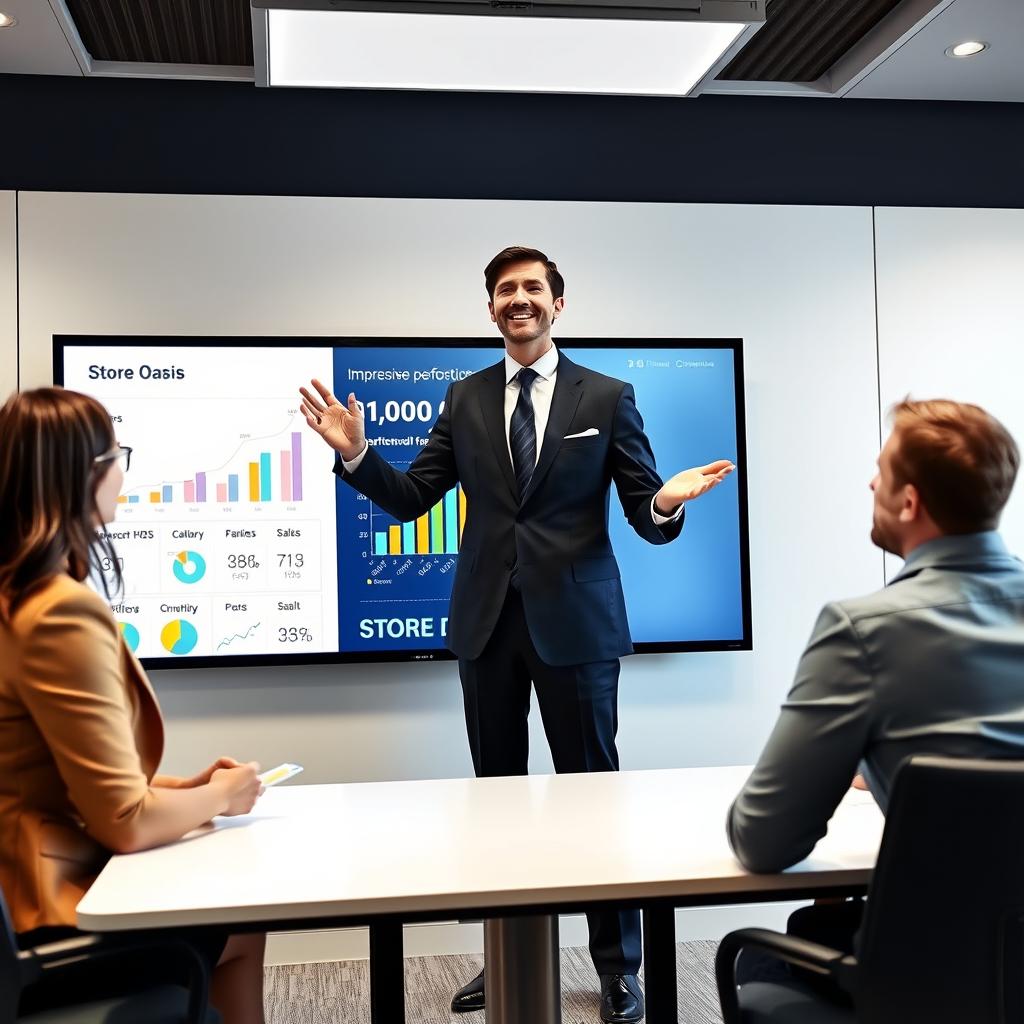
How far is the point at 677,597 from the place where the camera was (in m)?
3.93

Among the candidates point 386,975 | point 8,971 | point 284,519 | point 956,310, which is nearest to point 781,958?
point 386,975

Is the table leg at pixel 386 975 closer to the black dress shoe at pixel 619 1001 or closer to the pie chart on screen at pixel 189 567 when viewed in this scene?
the black dress shoe at pixel 619 1001

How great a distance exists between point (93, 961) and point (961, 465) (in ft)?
4.62

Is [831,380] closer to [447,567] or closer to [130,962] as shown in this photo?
[447,567]

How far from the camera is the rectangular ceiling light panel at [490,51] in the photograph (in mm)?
2348

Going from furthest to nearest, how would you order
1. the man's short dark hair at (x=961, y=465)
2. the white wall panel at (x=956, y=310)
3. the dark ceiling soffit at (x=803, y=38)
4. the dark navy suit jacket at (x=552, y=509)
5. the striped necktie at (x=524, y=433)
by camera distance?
the white wall panel at (x=956, y=310) → the dark ceiling soffit at (x=803, y=38) → the striped necktie at (x=524, y=433) → the dark navy suit jacket at (x=552, y=509) → the man's short dark hair at (x=961, y=465)

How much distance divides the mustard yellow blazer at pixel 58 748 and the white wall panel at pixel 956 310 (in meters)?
3.30

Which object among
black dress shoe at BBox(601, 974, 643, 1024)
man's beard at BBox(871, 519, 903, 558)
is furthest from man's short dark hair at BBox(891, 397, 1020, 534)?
black dress shoe at BBox(601, 974, 643, 1024)

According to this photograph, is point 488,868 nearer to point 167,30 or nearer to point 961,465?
point 961,465

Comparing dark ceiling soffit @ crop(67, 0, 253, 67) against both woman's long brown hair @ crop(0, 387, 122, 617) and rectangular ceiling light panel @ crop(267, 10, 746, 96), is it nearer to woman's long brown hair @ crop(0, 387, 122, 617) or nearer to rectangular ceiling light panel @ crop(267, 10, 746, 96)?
rectangular ceiling light panel @ crop(267, 10, 746, 96)

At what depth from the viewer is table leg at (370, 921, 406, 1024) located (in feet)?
5.54

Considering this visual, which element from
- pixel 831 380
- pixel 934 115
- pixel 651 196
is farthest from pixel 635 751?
pixel 934 115

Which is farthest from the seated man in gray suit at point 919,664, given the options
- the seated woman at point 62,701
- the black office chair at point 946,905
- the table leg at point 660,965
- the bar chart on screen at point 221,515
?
the bar chart on screen at point 221,515

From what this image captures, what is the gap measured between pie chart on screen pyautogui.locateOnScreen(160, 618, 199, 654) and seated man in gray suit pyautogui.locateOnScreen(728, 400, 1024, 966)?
251cm
